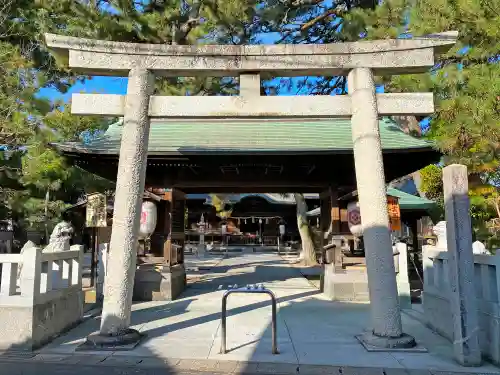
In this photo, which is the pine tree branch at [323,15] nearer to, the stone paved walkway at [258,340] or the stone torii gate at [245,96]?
the stone torii gate at [245,96]

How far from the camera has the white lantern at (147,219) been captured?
9266 millimetres

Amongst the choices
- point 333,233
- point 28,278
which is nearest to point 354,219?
point 333,233

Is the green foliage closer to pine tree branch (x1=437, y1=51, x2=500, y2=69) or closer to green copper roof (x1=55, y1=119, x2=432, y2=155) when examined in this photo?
green copper roof (x1=55, y1=119, x2=432, y2=155)

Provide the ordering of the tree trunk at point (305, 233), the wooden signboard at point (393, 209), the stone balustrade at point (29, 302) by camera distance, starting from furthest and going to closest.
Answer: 1. the tree trunk at point (305, 233)
2. the wooden signboard at point (393, 209)
3. the stone balustrade at point (29, 302)

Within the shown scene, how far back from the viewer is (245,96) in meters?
6.00

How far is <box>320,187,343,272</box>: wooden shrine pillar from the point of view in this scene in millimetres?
9602

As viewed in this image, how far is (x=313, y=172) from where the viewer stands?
10273 mm

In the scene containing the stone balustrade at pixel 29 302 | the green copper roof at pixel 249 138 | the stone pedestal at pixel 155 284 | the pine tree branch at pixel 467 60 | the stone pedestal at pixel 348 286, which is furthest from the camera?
the stone pedestal at pixel 348 286

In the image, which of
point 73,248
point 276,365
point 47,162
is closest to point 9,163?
point 47,162

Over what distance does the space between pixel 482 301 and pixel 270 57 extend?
4.50m

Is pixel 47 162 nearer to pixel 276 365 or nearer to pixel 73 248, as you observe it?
pixel 73 248

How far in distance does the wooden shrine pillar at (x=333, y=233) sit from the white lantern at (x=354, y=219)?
1.20ft

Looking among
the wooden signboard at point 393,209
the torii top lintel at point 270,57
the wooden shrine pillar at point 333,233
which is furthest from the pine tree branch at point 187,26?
the wooden signboard at point 393,209

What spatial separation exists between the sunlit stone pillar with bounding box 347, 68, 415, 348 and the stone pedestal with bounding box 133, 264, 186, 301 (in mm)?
4995
